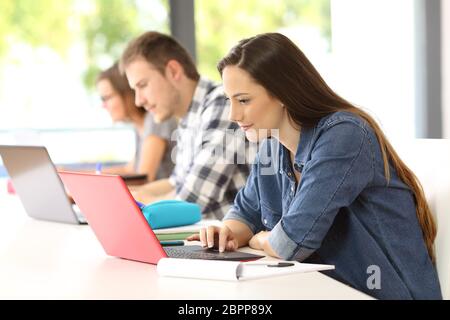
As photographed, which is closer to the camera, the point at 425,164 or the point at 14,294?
the point at 14,294

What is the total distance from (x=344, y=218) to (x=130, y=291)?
1.93 ft

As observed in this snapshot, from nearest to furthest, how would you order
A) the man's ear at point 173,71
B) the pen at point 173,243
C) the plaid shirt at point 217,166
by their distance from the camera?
1. the pen at point 173,243
2. the plaid shirt at point 217,166
3. the man's ear at point 173,71

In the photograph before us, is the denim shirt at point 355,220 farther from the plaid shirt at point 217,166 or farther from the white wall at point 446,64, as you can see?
the white wall at point 446,64

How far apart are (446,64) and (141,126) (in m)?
1.62

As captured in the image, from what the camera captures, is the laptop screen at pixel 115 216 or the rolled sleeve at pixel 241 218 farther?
the rolled sleeve at pixel 241 218

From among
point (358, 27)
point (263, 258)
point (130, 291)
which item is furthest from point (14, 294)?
point (358, 27)

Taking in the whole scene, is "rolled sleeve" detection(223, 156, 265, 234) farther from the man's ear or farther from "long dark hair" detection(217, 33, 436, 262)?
the man's ear

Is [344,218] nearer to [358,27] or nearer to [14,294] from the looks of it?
[14,294]

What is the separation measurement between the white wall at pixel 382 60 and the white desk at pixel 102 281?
8.60 feet

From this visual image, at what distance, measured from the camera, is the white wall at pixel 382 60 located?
4.11 meters

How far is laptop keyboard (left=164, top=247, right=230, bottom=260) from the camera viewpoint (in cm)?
158

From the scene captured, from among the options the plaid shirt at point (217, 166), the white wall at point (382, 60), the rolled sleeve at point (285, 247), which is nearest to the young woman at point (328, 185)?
the rolled sleeve at point (285, 247)

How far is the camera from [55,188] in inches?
88.9

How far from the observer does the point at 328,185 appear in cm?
162
